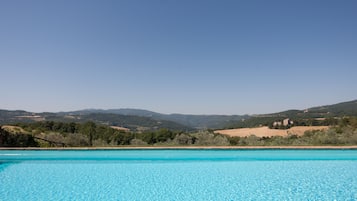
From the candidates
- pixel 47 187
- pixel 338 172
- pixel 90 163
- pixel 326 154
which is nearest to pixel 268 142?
pixel 326 154

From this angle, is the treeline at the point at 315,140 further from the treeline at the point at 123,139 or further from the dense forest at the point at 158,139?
the treeline at the point at 123,139

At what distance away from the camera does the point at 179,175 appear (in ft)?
31.1

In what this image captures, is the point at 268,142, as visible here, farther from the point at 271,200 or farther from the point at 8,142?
the point at 8,142

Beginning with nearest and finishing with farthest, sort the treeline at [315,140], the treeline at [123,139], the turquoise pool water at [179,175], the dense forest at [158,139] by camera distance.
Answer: the turquoise pool water at [179,175] < the treeline at [315,140] < the dense forest at [158,139] < the treeline at [123,139]

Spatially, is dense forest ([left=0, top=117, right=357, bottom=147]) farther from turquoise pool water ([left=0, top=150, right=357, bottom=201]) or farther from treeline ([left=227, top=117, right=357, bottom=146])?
turquoise pool water ([left=0, top=150, right=357, bottom=201])

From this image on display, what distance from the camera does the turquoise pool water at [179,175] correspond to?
22.8ft

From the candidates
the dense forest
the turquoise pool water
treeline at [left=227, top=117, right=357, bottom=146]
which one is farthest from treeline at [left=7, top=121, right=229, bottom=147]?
the turquoise pool water

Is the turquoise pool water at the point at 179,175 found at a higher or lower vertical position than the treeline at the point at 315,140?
lower

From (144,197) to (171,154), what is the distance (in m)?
7.45

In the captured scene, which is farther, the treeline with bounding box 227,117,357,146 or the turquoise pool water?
the treeline with bounding box 227,117,357,146

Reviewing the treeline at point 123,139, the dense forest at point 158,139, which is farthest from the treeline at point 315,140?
the treeline at point 123,139

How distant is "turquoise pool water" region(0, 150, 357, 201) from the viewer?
6.95 metres

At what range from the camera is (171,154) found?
14.2 m

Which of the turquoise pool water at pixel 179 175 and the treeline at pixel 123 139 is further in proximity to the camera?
the treeline at pixel 123 139
